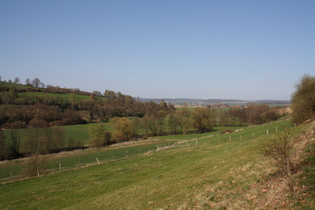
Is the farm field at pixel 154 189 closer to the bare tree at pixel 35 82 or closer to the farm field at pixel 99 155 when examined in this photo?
the farm field at pixel 99 155

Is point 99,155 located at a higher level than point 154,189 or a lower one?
lower

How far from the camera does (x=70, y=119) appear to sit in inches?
4323

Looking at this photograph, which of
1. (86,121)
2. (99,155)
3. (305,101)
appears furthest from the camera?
(86,121)

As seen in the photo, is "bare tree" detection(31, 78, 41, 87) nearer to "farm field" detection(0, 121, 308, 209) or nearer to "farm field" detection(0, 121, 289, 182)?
"farm field" detection(0, 121, 289, 182)

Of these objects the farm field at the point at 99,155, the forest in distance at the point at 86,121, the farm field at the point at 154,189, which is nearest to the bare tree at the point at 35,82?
the forest in distance at the point at 86,121

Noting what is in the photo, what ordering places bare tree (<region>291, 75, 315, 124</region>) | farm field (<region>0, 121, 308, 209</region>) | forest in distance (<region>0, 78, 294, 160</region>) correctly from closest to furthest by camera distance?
farm field (<region>0, 121, 308, 209</region>) → bare tree (<region>291, 75, 315, 124</region>) → forest in distance (<region>0, 78, 294, 160</region>)

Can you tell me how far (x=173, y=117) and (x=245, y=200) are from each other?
8783cm

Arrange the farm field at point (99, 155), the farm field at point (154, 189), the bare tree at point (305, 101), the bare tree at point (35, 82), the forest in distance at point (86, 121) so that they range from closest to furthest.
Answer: the farm field at point (154, 189) → the bare tree at point (305, 101) → the farm field at point (99, 155) → the forest in distance at point (86, 121) → the bare tree at point (35, 82)

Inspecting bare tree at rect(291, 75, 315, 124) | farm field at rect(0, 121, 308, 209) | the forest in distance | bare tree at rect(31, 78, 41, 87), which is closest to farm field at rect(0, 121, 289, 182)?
bare tree at rect(291, 75, 315, 124)

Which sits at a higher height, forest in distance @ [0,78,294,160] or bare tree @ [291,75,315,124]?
bare tree @ [291,75,315,124]

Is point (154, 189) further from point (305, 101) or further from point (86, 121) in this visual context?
point (86, 121)

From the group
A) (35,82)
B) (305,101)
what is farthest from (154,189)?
(35,82)

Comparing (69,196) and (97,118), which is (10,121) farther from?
(69,196)

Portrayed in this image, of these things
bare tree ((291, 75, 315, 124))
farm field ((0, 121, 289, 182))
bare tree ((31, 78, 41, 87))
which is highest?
bare tree ((31, 78, 41, 87))
